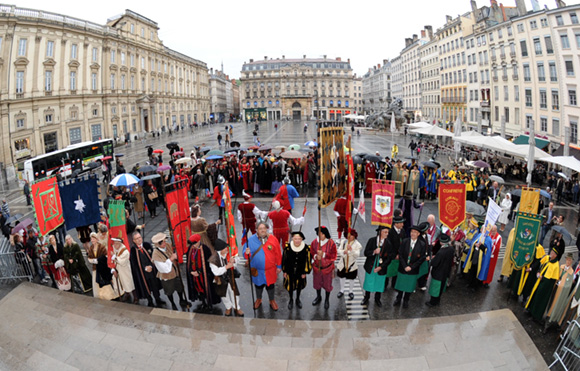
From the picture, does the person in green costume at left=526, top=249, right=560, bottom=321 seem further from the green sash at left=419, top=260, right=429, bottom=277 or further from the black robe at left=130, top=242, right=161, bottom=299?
the black robe at left=130, top=242, right=161, bottom=299

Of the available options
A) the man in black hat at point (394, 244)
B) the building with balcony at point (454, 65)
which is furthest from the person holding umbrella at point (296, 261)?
the building with balcony at point (454, 65)

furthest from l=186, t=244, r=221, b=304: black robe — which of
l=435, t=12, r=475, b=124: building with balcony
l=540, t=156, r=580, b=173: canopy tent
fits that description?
l=435, t=12, r=475, b=124: building with balcony

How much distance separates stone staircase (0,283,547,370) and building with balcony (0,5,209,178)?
25079 mm

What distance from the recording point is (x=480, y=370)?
5.64m

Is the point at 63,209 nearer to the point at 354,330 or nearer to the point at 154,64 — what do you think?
the point at 354,330

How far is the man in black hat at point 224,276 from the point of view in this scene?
6.85 metres

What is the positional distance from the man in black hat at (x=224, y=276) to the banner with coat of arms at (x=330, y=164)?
199 cm

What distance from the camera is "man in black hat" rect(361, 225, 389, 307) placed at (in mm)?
7348

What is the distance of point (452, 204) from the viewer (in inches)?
348

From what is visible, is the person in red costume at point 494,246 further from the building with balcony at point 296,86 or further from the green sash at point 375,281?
the building with balcony at point 296,86

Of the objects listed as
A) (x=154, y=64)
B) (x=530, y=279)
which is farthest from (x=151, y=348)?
(x=154, y=64)

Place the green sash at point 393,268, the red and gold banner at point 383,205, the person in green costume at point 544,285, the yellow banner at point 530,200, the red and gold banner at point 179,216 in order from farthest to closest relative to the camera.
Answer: the yellow banner at point 530,200 → the red and gold banner at point 383,205 → the red and gold banner at point 179,216 → the green sash at point 393,268 → the person in green costume at point 544,285

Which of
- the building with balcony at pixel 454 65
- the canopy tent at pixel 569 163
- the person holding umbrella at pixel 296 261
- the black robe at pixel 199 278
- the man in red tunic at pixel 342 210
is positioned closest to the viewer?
the black robe at pixel 199 278

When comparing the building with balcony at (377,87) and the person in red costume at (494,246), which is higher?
the building with balcony at (377,87)
